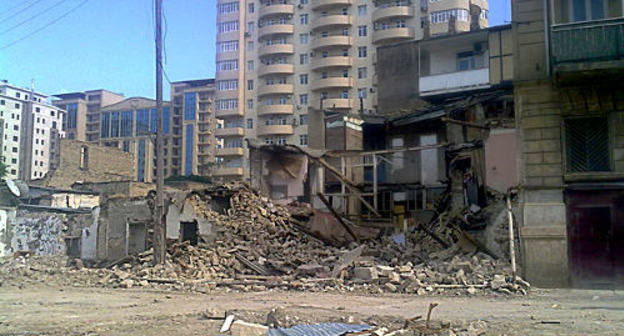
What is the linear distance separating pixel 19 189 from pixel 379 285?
24.7m

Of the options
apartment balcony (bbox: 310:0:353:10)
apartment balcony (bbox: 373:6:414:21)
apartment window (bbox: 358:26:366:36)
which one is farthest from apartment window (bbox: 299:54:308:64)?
apartment balcony (bbox: 373:6:414:21)

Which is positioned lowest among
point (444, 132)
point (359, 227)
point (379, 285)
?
point (379, 285)

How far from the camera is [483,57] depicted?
110 feet

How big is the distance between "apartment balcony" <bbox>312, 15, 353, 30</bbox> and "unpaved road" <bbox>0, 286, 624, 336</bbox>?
62.1 metres

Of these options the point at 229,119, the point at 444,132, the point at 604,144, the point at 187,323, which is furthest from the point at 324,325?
the point at 229,119

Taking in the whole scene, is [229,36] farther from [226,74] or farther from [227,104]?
[227,104]

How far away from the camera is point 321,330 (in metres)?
7.87

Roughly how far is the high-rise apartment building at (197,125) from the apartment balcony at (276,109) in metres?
36.4

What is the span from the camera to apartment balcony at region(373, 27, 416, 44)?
222 ft

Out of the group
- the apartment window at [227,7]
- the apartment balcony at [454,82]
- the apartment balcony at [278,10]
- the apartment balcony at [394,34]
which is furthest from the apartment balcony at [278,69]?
the apartment balcony at [454,82]

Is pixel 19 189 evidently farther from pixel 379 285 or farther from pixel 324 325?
pixel 324 325

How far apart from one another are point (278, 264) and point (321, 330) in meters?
9.44

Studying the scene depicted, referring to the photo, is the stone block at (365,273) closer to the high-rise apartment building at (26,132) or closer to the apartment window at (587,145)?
the apartment window at (587,145)

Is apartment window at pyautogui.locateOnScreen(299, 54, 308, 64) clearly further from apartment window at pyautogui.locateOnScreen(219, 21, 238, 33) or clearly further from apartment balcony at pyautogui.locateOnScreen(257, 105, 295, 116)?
apartment window at pyautogui.locateOnScreen(219, 21, 238, 33)
